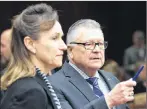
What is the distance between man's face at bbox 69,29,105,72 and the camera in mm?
3838

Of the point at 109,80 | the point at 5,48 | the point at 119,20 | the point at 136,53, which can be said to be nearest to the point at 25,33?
the point at 109,80

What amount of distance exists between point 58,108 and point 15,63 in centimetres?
35

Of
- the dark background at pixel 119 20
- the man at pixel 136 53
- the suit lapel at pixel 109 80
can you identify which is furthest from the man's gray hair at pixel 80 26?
the dark background at pixel 119 20

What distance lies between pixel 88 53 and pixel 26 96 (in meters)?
1.10

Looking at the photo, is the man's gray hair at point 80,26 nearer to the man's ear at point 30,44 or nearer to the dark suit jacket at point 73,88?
the dark suit jacket at point 73,88

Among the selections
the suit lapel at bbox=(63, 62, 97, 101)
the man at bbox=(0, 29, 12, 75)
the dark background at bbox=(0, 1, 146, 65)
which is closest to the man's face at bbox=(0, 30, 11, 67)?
the man at bbox=(0, 29, 12, 75)

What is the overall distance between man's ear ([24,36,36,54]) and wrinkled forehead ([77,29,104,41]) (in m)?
0.88

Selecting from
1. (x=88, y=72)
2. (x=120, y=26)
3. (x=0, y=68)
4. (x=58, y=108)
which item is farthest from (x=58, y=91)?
(x=120, y=26)

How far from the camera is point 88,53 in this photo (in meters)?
3.89

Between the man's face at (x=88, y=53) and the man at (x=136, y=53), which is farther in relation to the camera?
the man at (x=136, y=53)

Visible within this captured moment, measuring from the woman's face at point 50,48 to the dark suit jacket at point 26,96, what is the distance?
184mm

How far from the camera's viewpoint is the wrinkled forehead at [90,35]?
3.89 metres

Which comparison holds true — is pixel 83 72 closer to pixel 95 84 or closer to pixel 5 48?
pixel 95 84

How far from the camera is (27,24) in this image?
310 centimetres
